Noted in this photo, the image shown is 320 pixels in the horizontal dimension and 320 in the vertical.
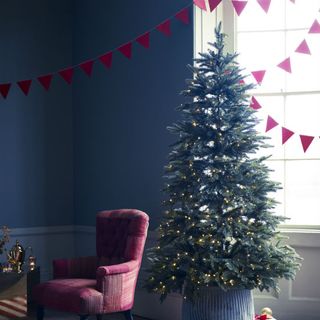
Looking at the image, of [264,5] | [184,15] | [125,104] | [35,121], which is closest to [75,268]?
[125,104]

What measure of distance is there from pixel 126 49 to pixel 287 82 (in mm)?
1398

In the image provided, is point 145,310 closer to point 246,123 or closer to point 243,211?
point 243,211

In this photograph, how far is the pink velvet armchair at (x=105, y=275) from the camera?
456cm

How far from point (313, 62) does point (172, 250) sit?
1.87m

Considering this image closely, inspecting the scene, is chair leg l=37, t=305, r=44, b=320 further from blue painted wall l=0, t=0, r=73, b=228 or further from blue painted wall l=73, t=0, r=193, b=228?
blue painted wall l=0, t=0, r=73, b=228

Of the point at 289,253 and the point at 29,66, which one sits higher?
the point at 29,66

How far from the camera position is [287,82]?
5164mm

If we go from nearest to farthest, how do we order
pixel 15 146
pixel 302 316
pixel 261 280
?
pixel 261 280
pixel 302 316
pixel 15 146

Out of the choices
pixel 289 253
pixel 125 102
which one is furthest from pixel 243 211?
pixel 125 102

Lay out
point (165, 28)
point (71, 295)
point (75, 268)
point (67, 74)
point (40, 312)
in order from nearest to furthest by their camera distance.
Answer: point (71, 295) → point (40, 312) → point (75, 268) → point (165, 28) → point (67, 74)

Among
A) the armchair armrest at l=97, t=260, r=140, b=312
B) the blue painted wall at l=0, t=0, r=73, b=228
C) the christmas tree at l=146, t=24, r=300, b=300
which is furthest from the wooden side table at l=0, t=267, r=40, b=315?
the christmas tree at l=146, t=24, r=300, b=300

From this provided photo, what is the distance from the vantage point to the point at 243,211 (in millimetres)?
4344

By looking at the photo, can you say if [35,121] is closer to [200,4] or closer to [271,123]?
[200,4]

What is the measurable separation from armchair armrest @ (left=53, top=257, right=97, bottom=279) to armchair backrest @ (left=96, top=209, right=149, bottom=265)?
97mm
